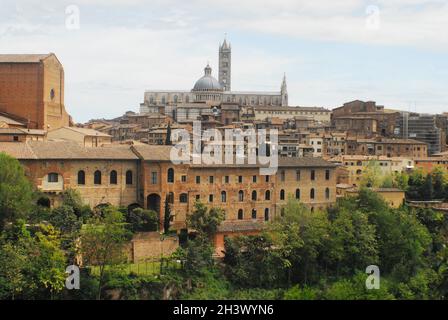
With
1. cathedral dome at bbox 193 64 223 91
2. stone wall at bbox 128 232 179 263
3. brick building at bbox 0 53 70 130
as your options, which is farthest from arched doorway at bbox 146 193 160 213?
cathedral dome at bbox 193 64 223 91

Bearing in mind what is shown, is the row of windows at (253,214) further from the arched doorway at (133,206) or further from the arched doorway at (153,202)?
the arched doorway at (133,206)

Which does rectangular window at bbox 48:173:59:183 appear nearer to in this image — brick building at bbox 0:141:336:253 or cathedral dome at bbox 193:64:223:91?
brick building at bbox 0:141:336:253

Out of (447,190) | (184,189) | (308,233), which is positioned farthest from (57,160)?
(447,190)

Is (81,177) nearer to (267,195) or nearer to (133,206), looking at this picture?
(133,206)

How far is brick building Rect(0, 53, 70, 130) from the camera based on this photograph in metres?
35.5

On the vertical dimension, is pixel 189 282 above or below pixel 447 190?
below

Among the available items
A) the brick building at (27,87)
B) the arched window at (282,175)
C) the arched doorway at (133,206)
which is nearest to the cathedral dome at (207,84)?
the brick building at (27,87)

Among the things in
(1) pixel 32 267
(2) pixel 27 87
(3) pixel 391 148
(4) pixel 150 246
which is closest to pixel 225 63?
(3) pixel 391 148

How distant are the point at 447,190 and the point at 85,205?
68.4 feet

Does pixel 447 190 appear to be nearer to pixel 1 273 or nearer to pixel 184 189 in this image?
pixel 184 189

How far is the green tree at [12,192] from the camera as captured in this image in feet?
79.4

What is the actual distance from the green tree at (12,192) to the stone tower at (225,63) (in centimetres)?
7125

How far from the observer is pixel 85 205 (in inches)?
1097

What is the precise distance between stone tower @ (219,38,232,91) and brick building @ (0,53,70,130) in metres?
60.4
